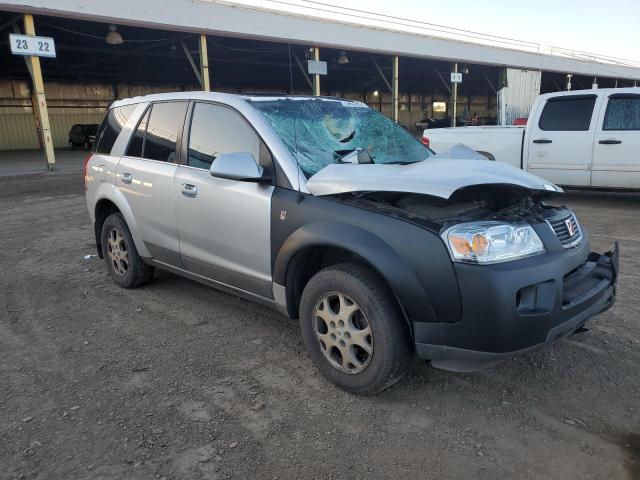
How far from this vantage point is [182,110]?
159 inches

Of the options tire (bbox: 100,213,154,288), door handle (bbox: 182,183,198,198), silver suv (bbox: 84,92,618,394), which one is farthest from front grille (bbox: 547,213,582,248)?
tire (bbox: 100,213,154,288)

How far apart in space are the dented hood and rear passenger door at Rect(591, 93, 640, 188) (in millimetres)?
5867

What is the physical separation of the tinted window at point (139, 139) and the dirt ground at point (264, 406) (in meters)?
1.42

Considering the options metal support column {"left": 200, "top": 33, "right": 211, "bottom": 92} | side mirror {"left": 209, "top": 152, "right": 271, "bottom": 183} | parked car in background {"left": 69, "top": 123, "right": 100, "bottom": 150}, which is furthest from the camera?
parked car in background {"left": 69, "top": 123, "right": 100, "bottom": 150}

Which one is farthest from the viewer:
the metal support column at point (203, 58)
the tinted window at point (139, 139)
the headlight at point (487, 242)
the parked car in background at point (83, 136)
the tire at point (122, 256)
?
the parked car in background at point (83, 136)

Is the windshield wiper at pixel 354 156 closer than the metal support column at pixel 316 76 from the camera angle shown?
Yes

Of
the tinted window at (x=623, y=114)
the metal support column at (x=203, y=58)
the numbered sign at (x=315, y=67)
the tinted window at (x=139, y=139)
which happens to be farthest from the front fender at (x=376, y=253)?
the numbered sign at (x=315, y=67)

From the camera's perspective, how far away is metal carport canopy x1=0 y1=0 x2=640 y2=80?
15641 mm

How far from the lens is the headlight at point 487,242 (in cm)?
249

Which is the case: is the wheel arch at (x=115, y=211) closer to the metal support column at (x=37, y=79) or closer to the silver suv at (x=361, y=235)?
the silver suv at (x=361, y=235)

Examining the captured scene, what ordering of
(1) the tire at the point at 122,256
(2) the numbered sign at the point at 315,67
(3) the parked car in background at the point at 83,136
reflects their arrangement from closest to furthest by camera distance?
(1) the tire at the point at 122,256 → (2) the numbered sign at the point at 315,67 → (3) the parked car in background at the point at 83,136

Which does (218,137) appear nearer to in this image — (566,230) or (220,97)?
(220,97)

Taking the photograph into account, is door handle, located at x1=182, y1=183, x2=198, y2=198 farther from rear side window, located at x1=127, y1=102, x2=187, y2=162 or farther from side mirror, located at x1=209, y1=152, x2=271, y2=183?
side mirror, located at x1=209, y1=152, x2=271, y2=183

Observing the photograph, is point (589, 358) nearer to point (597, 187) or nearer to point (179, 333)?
point (179, 333)
